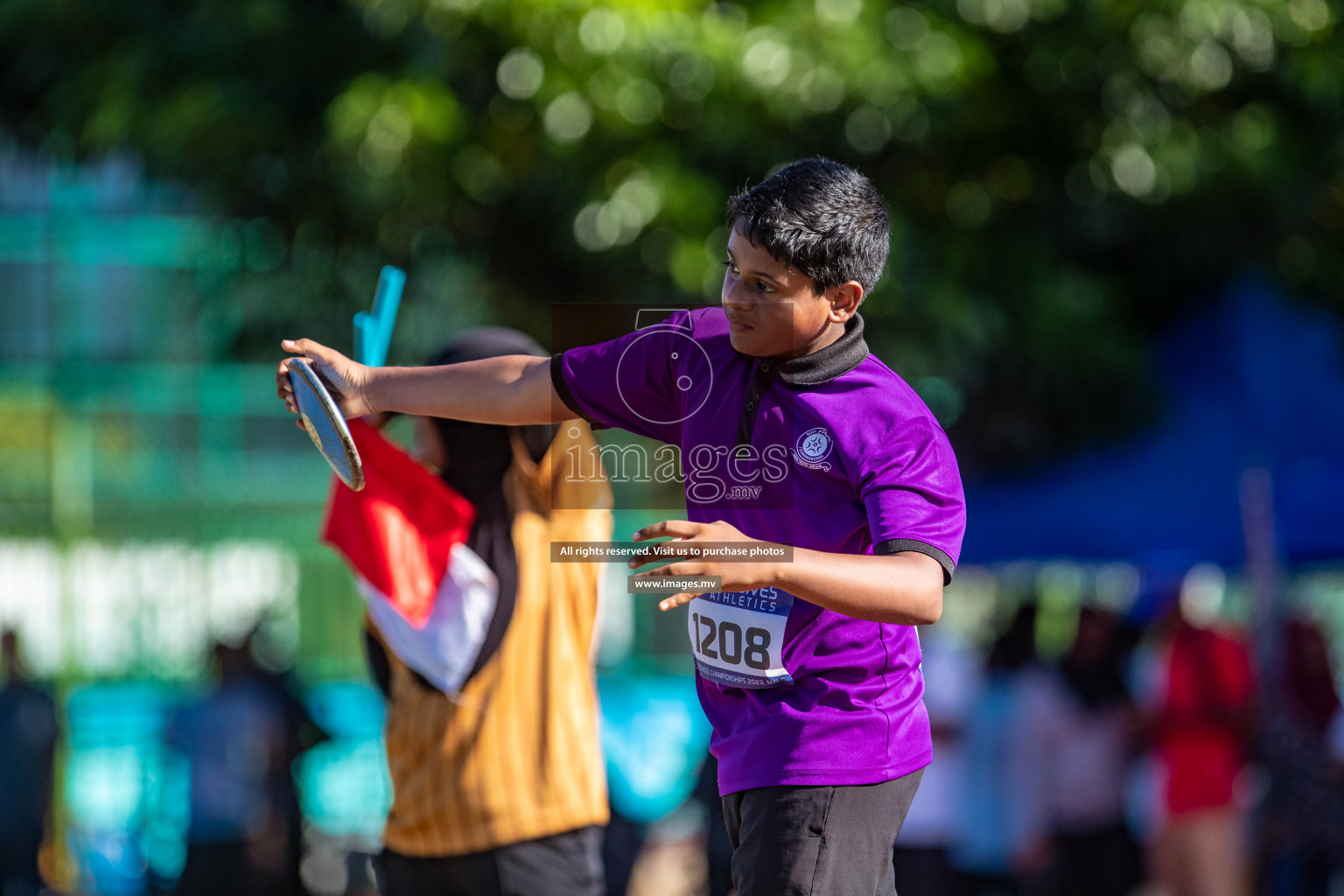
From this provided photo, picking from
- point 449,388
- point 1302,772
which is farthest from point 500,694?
point 1302,772

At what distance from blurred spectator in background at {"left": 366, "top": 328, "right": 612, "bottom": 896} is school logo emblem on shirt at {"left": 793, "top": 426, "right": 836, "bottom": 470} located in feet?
3.78

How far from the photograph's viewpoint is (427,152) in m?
6.12

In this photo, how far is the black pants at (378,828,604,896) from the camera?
3.30 m

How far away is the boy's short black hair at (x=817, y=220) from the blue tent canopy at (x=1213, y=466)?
5043 mm

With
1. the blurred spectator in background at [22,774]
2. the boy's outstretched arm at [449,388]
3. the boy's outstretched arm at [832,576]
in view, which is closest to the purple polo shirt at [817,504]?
the boy's outstretched arm at [832,576]

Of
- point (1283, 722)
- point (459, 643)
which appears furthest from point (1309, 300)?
point (459, 643)

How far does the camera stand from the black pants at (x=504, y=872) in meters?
3.30

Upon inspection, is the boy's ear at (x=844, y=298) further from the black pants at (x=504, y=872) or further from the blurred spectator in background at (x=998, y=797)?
the blurred spectator in background at (x=998, y=797)

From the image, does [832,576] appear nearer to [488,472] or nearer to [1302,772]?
[488,472]

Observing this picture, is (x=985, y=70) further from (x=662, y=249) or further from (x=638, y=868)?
(x=638, y=868)

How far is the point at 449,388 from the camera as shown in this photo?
2334mm

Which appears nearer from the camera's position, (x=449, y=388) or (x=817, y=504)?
(x=817, y=504)

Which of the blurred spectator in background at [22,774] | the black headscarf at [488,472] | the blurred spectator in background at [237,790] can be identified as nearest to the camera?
the black headscarf at [488,472]

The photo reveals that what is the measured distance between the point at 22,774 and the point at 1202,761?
655cm
